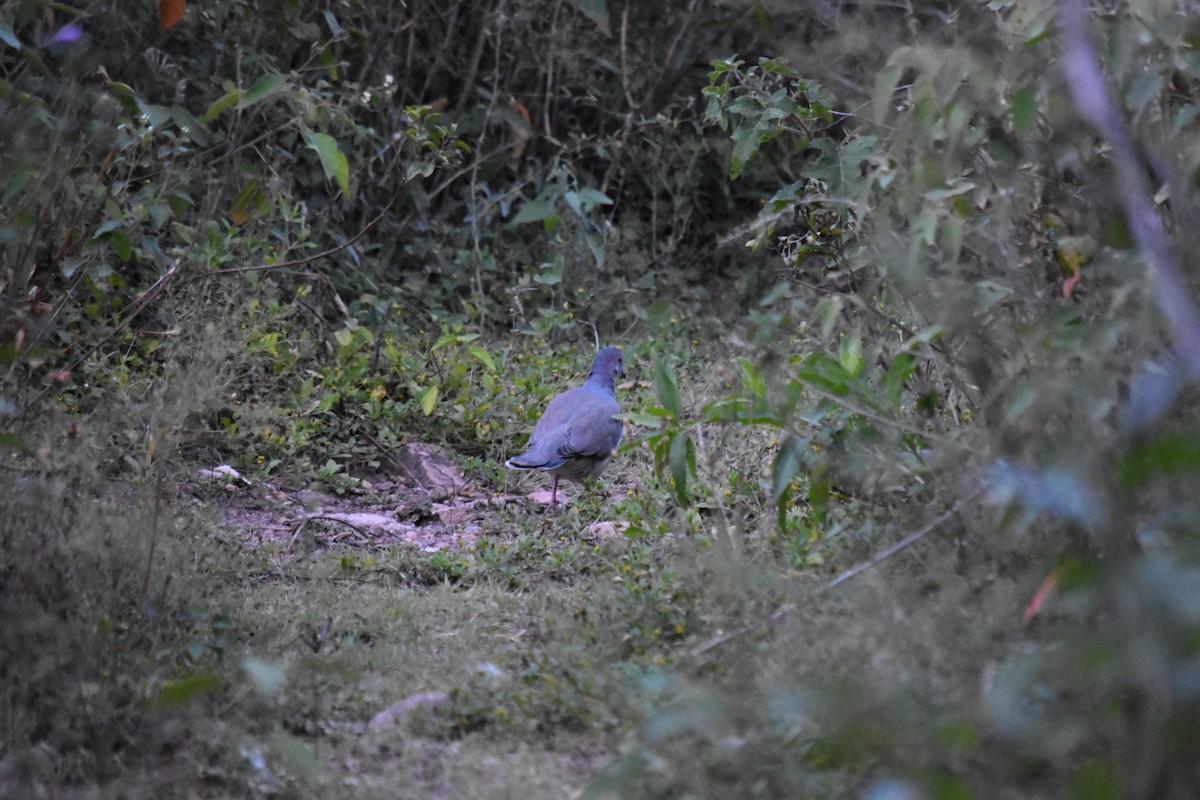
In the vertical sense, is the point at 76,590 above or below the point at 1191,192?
below

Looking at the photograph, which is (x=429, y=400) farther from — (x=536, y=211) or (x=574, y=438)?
(x=536, y=211)

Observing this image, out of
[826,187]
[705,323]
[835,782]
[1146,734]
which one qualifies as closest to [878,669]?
[835,782]

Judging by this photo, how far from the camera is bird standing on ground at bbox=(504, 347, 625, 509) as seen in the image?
5234 millimetres

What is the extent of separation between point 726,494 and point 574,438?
79cm

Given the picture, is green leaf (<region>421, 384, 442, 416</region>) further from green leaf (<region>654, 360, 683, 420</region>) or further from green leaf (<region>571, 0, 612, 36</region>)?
green leaf (<region>571, 0, 612, 36</region>)

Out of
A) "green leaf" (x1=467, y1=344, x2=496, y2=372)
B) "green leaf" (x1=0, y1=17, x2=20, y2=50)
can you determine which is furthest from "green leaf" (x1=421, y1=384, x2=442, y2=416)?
"green leaf" (x1=0, y1=17, x2=20, y2=50)

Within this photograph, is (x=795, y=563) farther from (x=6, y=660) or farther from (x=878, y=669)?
(x=6, y=660)

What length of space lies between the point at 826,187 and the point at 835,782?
2682 millimetres

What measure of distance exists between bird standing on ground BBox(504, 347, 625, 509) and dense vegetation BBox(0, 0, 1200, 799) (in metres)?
0.22

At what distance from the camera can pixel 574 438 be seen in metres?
5.21

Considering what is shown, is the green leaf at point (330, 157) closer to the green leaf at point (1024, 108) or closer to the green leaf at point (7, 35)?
the green leaf at point (7, 35)

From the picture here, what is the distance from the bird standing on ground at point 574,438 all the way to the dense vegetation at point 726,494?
8.7 inches

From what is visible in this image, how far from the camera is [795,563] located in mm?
3744

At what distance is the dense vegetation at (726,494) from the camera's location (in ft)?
6.77
